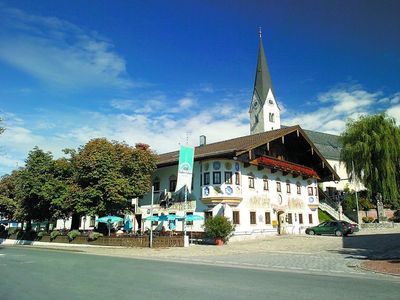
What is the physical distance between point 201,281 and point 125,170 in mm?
23397

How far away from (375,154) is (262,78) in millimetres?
44558

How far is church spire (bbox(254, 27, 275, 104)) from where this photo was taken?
3214 inches

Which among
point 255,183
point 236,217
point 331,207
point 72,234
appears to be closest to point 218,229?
point 236,217

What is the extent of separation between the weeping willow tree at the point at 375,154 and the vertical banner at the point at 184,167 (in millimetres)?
22547

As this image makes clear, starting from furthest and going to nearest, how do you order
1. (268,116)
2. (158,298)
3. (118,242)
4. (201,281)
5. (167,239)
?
(268,116) < (118,242) < (167,239) < (201,281) < (158,298)

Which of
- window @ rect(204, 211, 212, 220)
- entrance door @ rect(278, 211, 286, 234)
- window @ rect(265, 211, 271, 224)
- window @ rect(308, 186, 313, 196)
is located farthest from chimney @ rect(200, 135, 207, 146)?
window @ rect(308, 186, 313, 196)

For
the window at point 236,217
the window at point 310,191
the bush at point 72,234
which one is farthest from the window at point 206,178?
the window at point 310,191

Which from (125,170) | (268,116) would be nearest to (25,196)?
(125,170)

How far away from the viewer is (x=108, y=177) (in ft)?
101

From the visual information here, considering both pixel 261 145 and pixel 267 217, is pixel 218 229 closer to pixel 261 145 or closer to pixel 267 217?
pixel 267 217

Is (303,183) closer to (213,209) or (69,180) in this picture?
(213,209)

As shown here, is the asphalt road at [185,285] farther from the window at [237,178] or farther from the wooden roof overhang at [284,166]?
the wooden roof overhang at [284,166]

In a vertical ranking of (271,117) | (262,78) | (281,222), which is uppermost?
(262,78)

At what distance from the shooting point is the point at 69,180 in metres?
34.9
